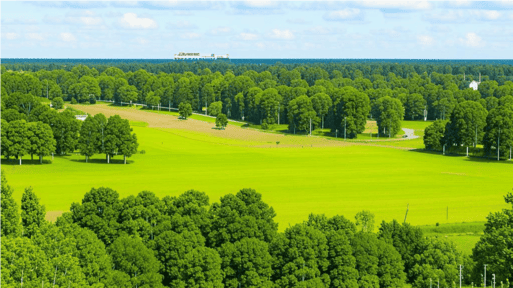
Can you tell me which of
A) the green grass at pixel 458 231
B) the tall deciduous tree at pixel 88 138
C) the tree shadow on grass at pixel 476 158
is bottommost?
the green grass at pixel 458 231

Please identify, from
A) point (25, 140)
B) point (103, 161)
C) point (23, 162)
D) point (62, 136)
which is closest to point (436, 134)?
point (103, 161)

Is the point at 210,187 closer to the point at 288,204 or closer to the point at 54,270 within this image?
the point at 288,204

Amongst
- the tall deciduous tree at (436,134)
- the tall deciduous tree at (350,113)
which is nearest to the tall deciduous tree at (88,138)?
the tall deciduous tree at (436,134)

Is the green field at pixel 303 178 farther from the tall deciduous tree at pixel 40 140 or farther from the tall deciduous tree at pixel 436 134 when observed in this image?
the tall deciduous tree at pixel 436 134

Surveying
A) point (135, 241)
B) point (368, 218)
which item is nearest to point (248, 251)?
point (135, 241)

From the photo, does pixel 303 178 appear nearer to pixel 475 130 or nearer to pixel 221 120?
pixel 475 130

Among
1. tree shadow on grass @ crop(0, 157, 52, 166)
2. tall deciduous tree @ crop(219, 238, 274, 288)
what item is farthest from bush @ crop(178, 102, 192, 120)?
tall deciduous tree @ crop(219, 238, 274, 288)
